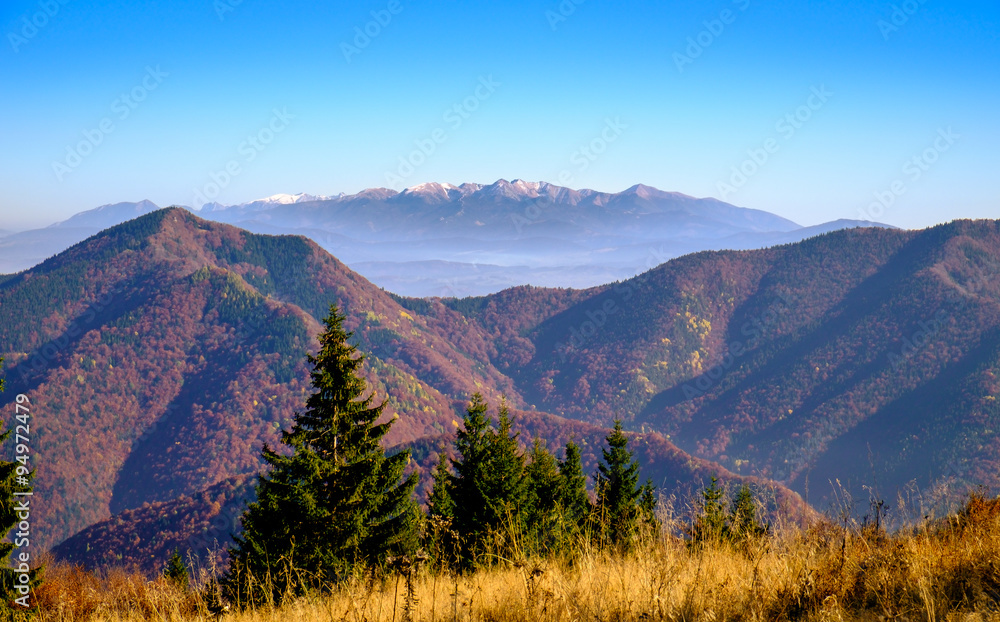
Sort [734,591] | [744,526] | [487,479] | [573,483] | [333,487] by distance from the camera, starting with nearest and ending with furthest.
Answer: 1. [734,591]
2. [744,526]
3. [333,487]
4. [487,479]
5. [573,483]

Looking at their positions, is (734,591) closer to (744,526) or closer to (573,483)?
(744,526)

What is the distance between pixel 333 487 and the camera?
12.9m

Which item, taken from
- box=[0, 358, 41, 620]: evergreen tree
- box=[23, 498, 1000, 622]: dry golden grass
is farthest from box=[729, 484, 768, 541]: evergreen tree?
box=[0, 358, 41, 620]: evergreen tree

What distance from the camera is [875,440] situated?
193 meters

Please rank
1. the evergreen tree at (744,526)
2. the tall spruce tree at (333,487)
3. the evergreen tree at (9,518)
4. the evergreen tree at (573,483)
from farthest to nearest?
the evergreen tree at (573,483) < the tall spruce tree at (333,487) < the evergreen tree at (9,518) < the evergreen tree at (744,526)

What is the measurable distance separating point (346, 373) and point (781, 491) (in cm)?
13437

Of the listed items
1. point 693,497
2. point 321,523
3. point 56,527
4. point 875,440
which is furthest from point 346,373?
point 875,440

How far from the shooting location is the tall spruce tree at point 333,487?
12477 mm

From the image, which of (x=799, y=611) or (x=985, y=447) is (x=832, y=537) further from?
(x=985, y=447)

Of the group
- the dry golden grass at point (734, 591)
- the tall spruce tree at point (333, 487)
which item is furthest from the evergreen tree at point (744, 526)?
the tall spruce tree at point (333, 487)

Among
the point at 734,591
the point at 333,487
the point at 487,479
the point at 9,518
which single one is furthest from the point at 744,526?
the point at 9,518

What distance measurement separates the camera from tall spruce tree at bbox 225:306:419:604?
40.9 ft

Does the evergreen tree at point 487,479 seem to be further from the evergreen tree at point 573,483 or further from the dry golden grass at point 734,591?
the dry golden grass at point 734,591

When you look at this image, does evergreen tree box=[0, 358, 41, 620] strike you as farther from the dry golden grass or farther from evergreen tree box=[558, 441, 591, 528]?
evergreen tree box=[558, 441, 591, 528]
